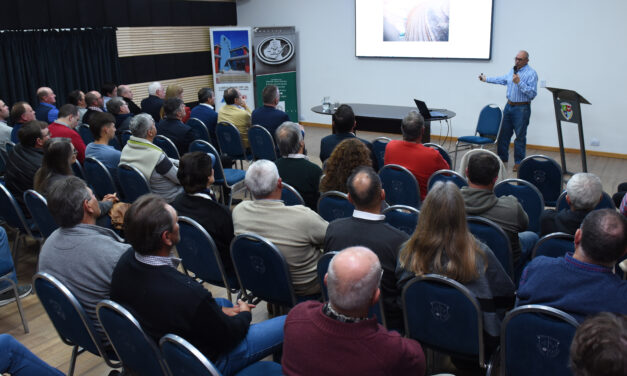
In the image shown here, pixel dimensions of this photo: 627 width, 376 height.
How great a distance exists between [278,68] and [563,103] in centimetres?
588

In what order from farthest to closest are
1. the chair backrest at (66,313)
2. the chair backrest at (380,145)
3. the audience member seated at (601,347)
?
1. the chair backrest at (380,145)
2. the chair backrest at (66,313)
3. the audience member seated at (601,347)

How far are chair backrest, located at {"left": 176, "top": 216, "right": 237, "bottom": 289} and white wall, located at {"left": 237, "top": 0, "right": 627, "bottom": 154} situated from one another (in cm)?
699

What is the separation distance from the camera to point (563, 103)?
21.7 feet

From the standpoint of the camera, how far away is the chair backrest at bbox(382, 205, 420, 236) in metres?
3.04

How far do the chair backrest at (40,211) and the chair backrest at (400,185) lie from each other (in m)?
2.58

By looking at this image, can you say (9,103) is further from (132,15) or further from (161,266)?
(161,266)

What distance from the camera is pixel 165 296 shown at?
6.68 ft

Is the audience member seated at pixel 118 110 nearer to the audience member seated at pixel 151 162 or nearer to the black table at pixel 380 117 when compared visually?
the audience member seated at pixel 151 162

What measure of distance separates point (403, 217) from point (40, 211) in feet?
8.51

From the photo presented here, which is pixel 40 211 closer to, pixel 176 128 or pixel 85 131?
pixel 176 128

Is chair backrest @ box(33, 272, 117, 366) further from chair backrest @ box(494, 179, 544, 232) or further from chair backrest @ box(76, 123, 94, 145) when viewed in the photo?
chair backrest @ box(76, 123, 94, 145)

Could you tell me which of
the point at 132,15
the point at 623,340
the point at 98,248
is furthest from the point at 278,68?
the point at 623,340

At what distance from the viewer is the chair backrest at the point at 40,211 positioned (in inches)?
141

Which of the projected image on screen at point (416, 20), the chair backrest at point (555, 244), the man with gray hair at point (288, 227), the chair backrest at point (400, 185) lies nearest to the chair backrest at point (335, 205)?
the man with gray hair at point (288, 227)
